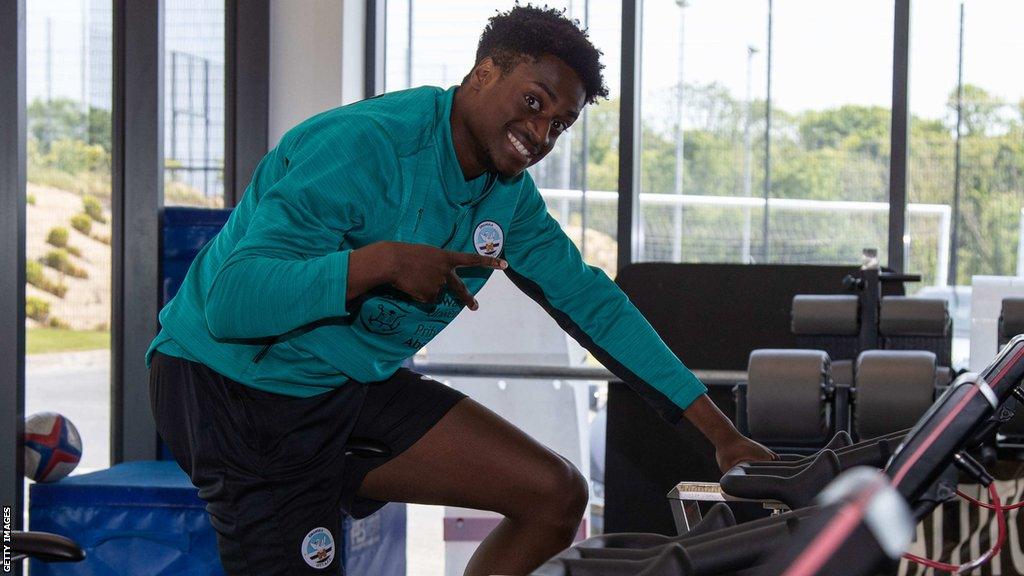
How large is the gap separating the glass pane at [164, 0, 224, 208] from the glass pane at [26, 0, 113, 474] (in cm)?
25

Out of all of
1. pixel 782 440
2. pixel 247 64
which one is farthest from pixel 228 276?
pixel 247 64

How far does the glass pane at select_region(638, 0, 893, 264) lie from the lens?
3.87 metres

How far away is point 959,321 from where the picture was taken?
12.6 ft

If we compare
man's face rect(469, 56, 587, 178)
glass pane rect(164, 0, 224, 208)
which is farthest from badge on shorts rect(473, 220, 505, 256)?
glass pane rect(164, 0, 224, 208)

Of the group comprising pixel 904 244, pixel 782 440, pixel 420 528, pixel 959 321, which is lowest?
pixel 420 528

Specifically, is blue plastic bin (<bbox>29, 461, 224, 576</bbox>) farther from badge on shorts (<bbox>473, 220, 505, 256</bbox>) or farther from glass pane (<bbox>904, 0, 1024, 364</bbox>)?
glass pane (<bbox>904, 0, 1024, 364</bbox>)

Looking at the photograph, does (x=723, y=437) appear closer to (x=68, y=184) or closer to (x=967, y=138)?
(x=68, y=184)

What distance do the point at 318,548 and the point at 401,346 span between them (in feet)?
1.11

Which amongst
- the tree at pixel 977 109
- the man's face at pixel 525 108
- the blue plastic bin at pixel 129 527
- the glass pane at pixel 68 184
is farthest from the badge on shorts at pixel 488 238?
the tree at pixel 977 109

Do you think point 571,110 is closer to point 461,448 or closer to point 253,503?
point 461,448

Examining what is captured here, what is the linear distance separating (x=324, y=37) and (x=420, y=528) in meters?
1.90

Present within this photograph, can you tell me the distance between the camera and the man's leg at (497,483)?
1742mm

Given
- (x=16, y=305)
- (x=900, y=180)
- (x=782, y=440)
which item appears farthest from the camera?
(x=900, y=180)

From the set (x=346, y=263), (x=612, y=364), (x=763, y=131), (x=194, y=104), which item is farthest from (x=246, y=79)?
(x=346, y=263)
